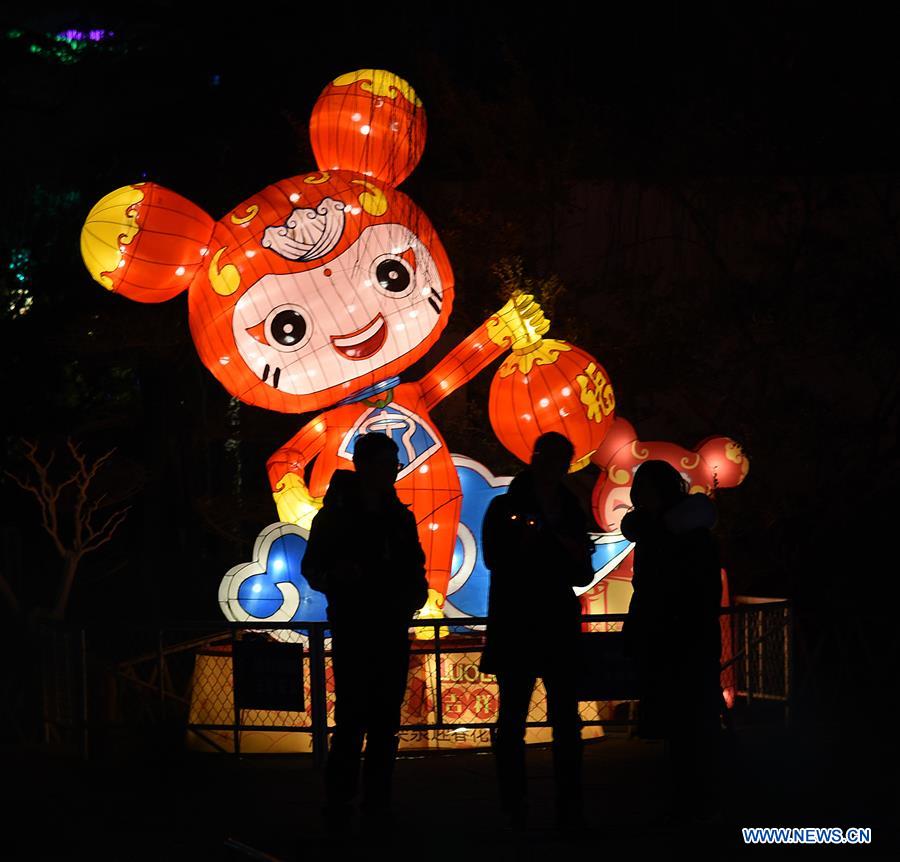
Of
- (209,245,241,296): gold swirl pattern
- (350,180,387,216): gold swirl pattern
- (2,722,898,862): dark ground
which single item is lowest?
(2,722,898,862): dark ground

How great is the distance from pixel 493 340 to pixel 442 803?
3.33 meters

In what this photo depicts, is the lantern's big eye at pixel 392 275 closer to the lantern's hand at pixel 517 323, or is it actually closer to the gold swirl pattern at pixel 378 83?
the lantern's hand at pixel 517 323

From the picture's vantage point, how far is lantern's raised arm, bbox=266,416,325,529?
27.6 feet

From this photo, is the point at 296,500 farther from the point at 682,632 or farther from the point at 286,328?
the point at 682,632

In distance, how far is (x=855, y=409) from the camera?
12555 millimetres

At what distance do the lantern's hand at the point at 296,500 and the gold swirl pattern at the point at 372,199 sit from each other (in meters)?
1.70

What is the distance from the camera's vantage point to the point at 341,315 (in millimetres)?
8094

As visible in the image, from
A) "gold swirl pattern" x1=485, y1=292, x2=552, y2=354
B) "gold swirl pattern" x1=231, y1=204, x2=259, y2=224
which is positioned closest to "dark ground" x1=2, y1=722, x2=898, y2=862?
"gold swirl pattern" x1=485, y1=292, x2=552, y2=354

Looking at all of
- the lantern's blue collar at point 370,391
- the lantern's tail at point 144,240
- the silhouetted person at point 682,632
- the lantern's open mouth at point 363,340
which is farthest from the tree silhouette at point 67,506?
the silhouetted person at point 682,632

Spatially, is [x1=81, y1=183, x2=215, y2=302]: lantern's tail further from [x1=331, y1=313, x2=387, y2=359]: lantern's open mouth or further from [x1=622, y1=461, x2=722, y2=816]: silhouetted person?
[x1=622, y1=461, x2=722, y2=816]: silhouetted person

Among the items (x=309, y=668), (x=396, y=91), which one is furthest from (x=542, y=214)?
(x=309, y=668)

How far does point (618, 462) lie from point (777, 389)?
3.29m

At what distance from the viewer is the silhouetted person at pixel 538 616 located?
5.28 metres

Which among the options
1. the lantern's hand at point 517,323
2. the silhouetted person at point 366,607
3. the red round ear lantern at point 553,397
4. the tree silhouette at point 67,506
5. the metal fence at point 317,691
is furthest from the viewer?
→ the tree silhouette at point 67,506
